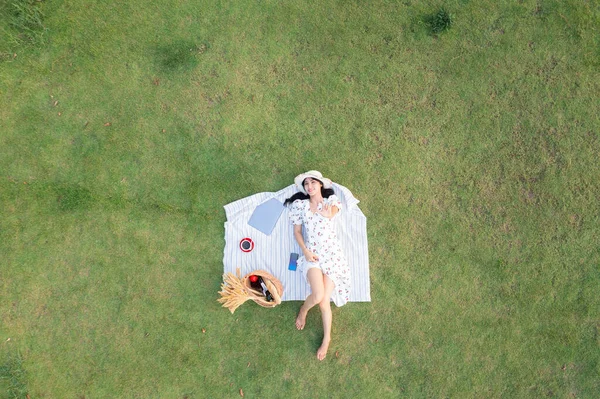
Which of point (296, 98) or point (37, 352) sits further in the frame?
point (296, 98)

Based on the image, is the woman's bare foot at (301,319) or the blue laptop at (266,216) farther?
the blue laptop at (266,216)

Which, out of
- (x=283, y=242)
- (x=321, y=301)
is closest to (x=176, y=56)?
(x=283, y=242)

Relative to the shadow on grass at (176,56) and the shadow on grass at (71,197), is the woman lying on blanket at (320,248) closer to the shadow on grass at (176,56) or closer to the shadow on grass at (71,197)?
the shadow on grass at (176,56)

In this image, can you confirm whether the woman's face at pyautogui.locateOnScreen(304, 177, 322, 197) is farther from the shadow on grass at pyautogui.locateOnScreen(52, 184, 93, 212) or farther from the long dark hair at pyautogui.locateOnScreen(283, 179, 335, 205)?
the shadow on grass at pyautogui.locateOnScreen(52, 184, 93, 212)

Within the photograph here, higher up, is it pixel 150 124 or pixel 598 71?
pixel 598 71

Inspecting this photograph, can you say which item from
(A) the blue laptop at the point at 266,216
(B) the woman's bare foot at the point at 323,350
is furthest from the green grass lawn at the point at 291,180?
(A) the blue laptop at the point at 266,216

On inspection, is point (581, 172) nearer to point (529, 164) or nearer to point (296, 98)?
point (529, 164)

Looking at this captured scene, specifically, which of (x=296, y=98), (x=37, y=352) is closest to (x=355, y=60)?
(x=296, y=98)
